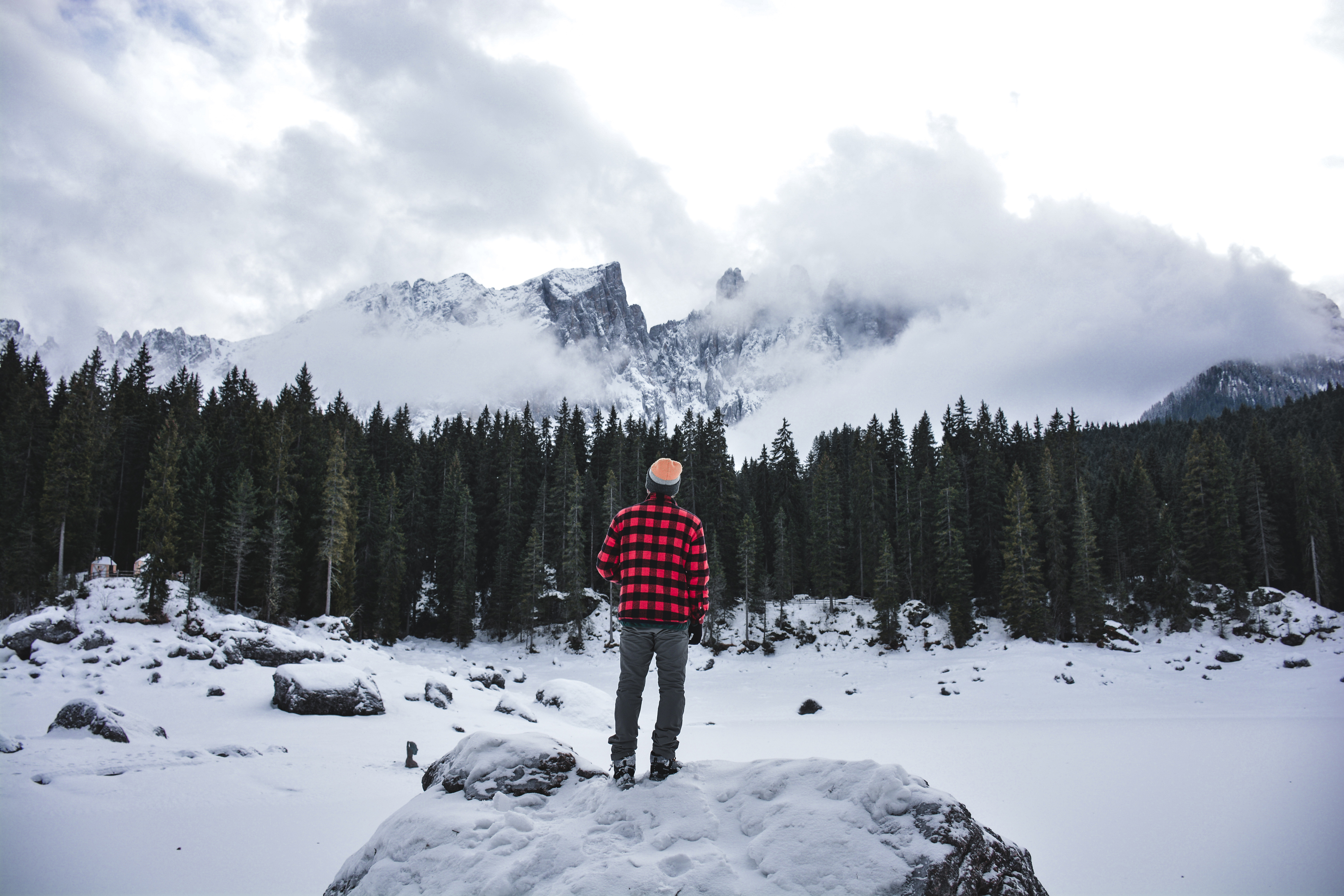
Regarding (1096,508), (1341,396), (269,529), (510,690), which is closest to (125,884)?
(510,690)

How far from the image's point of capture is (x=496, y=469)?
64.4m

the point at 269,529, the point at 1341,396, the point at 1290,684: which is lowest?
the point at 1290,684

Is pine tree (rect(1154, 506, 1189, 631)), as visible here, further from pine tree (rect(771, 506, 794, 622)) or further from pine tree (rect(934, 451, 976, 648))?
pine tree (rect(771, 506, 794, 622))

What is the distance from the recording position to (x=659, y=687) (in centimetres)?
531

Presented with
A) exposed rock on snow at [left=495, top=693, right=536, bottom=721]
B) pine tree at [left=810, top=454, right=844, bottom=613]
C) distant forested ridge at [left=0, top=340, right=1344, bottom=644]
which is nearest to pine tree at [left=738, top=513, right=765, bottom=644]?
distant forested ridge at [left=0, top=340, right=1344, bottom=644]

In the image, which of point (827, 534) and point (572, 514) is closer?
point (572, 514)

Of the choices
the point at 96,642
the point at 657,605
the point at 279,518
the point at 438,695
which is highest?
the point at 279,518

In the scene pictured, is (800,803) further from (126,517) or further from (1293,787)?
(126,517)

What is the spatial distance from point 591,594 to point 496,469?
58.3 ft

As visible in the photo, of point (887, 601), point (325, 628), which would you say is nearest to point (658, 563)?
point (325, 628)

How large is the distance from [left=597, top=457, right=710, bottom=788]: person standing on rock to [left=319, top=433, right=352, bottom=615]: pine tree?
39.6m

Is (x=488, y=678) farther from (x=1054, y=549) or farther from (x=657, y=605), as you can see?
(x=1054, y=549)

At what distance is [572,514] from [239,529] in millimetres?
24299

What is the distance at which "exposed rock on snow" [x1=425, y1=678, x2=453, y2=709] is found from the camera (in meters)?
18.5
